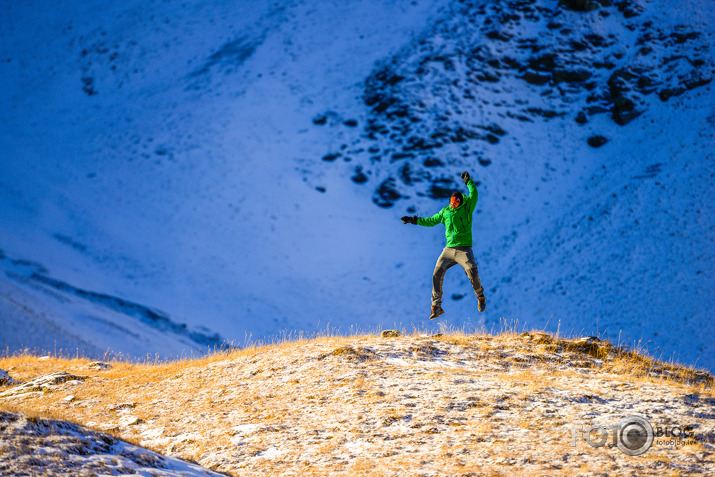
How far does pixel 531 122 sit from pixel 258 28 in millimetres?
23952

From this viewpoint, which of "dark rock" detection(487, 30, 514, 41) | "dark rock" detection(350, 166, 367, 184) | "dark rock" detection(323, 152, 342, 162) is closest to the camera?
"dark rock" detection(350, 166, 367, 184)

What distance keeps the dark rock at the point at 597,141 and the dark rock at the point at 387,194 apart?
13131 mm

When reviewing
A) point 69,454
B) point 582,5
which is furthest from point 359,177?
point 69,454

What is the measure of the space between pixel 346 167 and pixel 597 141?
16545 millimetres

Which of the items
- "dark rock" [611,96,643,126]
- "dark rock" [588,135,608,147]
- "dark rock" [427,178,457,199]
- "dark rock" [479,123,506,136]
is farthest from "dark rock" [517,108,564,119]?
"dark rock" [427,178,457,199]

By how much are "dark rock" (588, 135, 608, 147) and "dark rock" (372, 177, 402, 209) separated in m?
13.1

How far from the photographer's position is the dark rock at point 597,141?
35750 millimetres

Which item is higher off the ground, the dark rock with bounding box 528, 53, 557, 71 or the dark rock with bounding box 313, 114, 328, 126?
the dark rock with bounding box 528, 53, 557, 71

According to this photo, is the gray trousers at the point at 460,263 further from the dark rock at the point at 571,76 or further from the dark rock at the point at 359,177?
the dark rock at the point at 571,76

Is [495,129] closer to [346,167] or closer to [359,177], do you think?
[359,177]

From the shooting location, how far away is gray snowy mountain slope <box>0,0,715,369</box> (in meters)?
28.4

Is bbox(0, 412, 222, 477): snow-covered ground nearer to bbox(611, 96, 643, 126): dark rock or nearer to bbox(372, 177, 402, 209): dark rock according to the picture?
bbox(372, 177, 402, 209): dark rock

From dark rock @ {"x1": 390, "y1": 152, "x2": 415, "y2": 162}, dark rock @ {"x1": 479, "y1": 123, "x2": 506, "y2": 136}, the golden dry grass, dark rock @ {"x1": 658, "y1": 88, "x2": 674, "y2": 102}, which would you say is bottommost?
the golden dry grass

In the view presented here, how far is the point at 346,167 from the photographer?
3631cm
